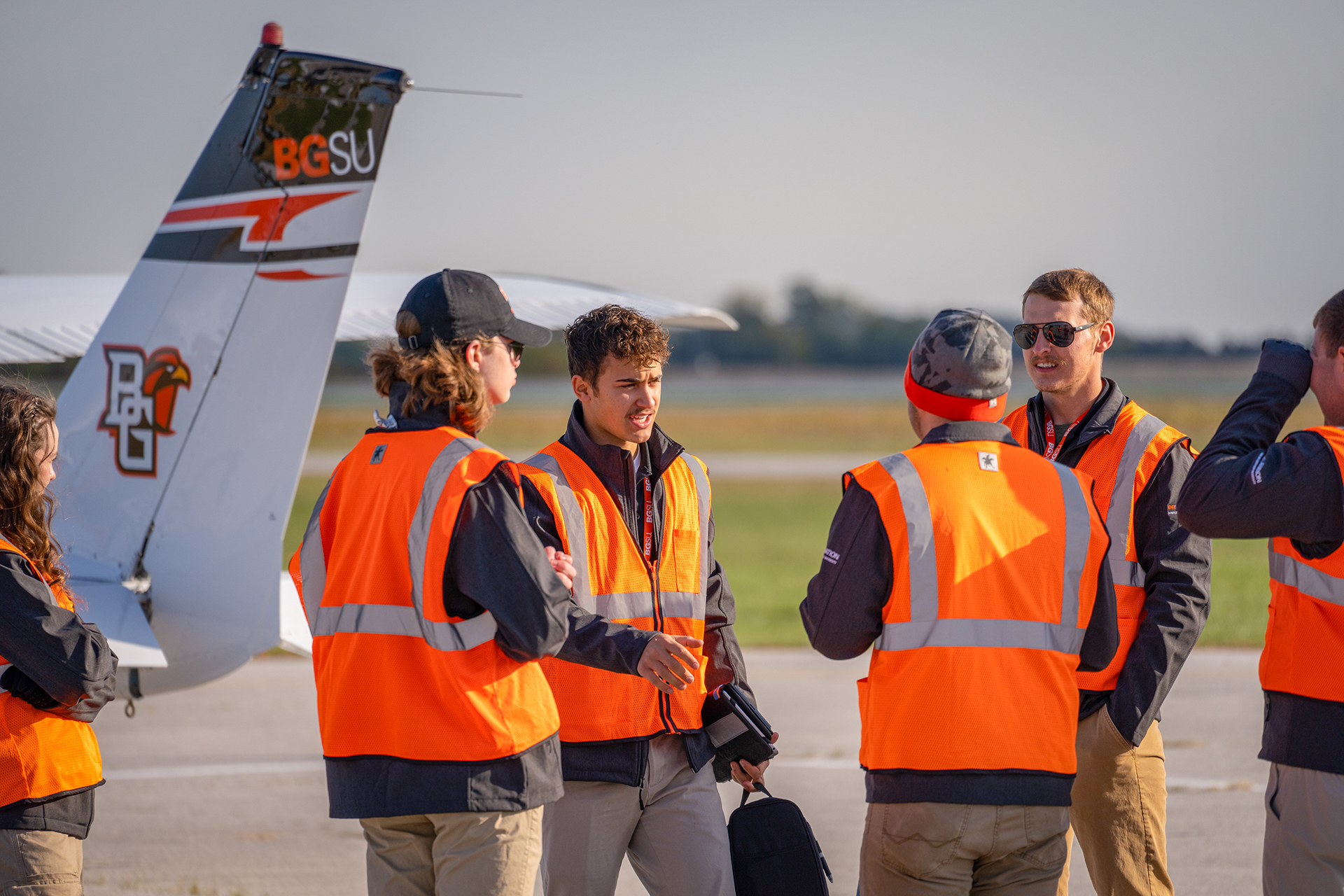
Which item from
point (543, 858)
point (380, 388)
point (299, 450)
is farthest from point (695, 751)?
point (299, 450)

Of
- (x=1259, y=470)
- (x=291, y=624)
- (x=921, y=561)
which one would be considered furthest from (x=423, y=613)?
(x=291, y=624)

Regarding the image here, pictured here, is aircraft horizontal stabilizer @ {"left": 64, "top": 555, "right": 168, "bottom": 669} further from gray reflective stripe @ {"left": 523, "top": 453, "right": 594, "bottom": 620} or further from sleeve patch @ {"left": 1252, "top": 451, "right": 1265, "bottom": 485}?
sleeve patch @ {"left": 1252, "top": 451, "right": 1265, "bottom": 485}

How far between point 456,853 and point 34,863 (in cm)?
113

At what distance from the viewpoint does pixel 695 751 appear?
292 cm

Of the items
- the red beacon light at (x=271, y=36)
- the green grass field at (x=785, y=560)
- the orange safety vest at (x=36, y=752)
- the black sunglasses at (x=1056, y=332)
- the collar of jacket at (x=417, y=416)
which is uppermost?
the red beacon light at (x=271, y=36)

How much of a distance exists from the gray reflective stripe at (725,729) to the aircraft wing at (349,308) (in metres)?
2.72

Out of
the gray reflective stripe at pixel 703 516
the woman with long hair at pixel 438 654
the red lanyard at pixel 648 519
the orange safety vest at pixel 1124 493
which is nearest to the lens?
the woman with long hair at pixel 438 654

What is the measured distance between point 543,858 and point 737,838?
53 cm

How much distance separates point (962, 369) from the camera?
2488mm

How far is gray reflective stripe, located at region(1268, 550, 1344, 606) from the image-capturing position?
246 centimetres

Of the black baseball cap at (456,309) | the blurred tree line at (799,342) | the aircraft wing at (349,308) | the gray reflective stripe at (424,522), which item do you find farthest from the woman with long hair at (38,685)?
the blurred tree line at (799,342)

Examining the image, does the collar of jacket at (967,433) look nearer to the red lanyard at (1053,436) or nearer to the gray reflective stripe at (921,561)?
the gray reflective stripe at (921,561)

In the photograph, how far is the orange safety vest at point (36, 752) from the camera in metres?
2.57

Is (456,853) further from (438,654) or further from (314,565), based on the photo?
(314,565)
